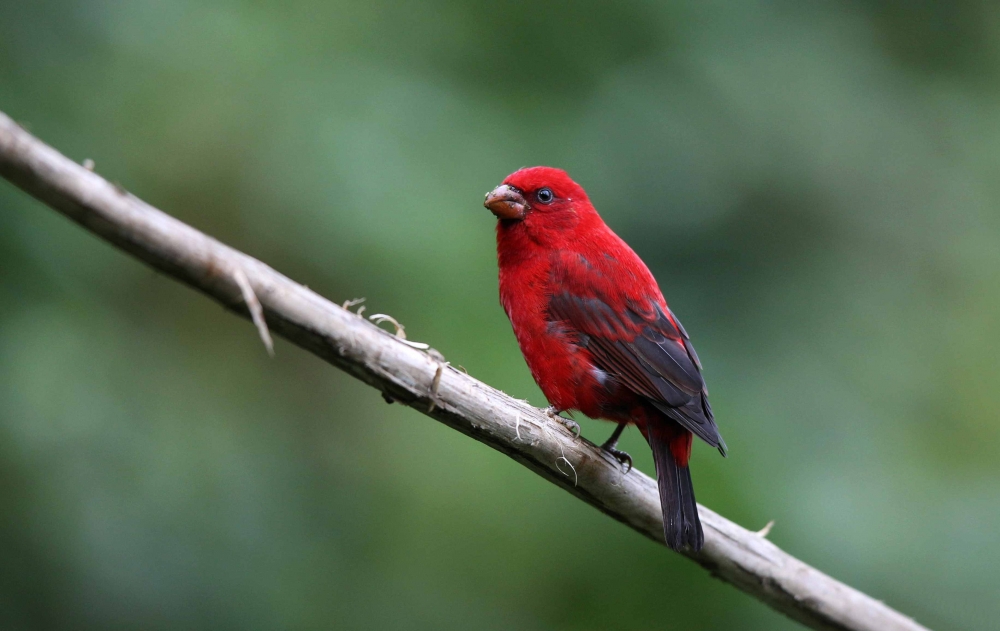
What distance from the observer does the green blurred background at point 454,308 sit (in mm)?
3781

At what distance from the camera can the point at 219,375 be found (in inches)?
175

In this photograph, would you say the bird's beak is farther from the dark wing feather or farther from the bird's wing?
the dark wing feather

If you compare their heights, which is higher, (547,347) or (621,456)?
(547,347)

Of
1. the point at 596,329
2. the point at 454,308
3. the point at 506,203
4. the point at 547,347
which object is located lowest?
the point at 454,308

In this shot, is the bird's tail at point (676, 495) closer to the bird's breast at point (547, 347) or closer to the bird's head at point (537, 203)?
the bird's breast at point (547, 347)

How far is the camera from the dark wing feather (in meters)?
3.32

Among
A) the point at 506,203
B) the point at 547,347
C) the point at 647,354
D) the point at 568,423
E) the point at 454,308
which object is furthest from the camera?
the point at 454,308

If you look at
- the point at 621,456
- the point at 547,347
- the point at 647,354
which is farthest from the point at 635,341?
the point at 621,456

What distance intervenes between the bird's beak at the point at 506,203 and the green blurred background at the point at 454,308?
488mm

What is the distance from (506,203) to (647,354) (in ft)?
3.17

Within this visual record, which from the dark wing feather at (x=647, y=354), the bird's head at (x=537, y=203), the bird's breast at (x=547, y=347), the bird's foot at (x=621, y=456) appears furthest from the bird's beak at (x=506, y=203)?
the bird's foot at (x=621, y=456)

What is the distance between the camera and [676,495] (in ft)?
10.3

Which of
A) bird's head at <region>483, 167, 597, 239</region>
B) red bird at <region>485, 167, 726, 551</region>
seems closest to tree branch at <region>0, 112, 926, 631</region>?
red bird at <region>485, 167, 726, 551</region>

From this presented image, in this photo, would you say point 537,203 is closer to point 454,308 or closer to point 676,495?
point 454,308
